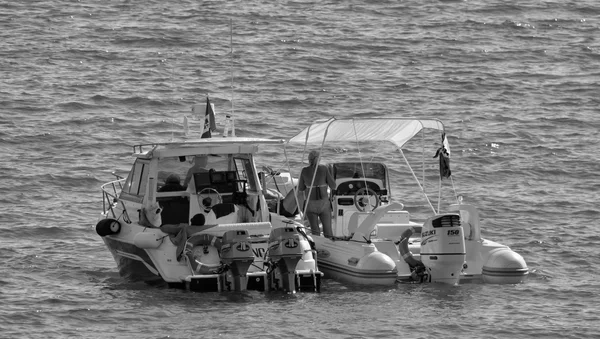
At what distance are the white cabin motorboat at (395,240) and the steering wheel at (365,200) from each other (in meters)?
0.02

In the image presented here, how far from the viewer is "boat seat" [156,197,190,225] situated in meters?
19.6

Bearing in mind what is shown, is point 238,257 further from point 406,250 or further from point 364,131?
point 364,131

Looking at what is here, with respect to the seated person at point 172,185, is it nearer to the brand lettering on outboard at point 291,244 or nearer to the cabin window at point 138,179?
the cabin window at point 138,179

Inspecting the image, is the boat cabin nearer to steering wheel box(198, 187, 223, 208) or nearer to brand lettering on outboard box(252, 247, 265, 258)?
steering wheel box(198, 187, 223, 208)

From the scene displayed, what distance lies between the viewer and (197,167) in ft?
65.9

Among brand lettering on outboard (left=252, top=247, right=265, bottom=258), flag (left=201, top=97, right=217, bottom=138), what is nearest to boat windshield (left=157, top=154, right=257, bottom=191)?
flag (left=201, top=97, right=217, bottom=138)

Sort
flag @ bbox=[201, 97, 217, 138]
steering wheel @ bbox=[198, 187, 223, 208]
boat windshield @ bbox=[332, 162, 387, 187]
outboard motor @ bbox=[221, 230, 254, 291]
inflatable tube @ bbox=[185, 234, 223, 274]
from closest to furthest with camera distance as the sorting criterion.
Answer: outboard motor @ bbox=[221, 230, 254, 291] < inflatable tube @ bbox=[185, 234, 223, 274] < steering wheel @ bbox=[198, 187, 223, 208] < flag @ bbox=[201, 97, 217, 138] < boat windshield @ bbox=[332, 162, 387, 187]

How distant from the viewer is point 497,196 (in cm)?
2775

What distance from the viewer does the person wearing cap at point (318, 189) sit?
20125 mm

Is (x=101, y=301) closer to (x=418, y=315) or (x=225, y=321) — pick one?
(x=225, y=321)

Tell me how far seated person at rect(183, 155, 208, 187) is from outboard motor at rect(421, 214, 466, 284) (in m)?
3.90

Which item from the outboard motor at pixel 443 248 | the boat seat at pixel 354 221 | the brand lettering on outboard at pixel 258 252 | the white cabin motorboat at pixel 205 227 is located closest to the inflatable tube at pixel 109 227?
the white cabin motorboat at pixel 205 227

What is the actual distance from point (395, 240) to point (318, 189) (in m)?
1.64

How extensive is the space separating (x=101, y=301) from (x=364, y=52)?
81.2 ft
